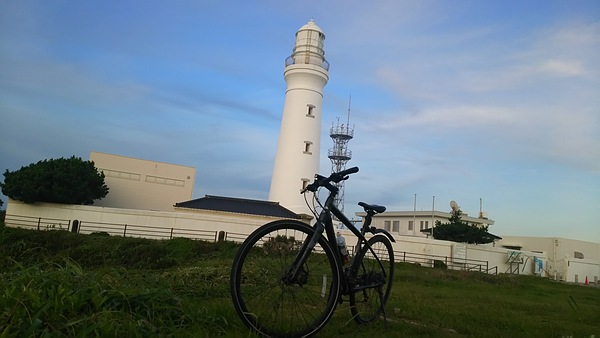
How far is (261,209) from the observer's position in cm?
2644

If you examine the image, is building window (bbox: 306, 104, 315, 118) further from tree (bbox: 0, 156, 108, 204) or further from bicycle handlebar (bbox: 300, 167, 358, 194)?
bicycle handlebar (bbox: 300, 167, 358, 194)

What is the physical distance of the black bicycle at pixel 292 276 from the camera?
3254 millimetres

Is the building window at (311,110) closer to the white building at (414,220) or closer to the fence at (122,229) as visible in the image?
the fence at (122,229)

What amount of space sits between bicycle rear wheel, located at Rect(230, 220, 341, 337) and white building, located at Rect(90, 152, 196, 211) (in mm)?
31266

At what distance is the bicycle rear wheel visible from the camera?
3227mm

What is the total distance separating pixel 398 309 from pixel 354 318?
1.54 meters

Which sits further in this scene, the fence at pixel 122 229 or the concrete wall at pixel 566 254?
the concrete wall at pixel 566 254

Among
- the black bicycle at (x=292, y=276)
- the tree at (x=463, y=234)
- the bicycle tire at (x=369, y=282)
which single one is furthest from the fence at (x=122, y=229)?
the black bicycle at (x=292, y=276)

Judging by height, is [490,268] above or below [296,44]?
below

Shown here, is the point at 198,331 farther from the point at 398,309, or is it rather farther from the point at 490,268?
the point at 490,268

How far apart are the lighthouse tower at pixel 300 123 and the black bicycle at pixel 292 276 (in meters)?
23.4

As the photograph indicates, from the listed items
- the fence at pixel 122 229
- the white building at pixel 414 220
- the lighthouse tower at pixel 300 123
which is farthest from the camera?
the white building at pixel 414 220

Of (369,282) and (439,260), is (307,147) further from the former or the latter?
(369,282)

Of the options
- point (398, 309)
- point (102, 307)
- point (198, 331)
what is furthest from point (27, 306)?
point (398, 309)
